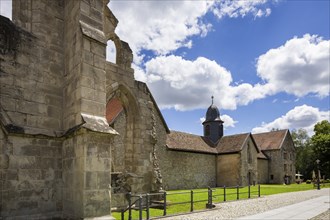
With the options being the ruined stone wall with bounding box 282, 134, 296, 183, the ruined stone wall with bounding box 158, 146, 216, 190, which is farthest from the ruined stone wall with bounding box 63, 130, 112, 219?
the ruined stone wall with bounding box 282, 134, 296, 183

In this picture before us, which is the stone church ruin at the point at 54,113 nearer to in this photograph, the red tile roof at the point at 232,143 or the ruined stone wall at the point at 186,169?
the ruined stone wall at the point at 186,169

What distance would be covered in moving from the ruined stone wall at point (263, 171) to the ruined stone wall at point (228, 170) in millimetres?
9944

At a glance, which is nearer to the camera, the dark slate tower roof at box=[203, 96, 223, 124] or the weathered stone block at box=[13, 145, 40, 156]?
the weathered stone block at box=[13, 145, 40, 156]

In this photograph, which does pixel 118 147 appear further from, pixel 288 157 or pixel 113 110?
pixel 288 157

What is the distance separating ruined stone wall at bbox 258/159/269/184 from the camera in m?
42.5

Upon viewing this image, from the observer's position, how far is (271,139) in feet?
153

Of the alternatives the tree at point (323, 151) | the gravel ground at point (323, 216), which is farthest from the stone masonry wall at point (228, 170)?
the gravel ground at point (323, 216)

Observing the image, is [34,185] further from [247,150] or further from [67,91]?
[247,150]

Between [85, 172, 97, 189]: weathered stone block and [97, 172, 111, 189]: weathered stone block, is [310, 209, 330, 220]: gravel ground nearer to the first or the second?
[97, 172, 111, 189]: weathered stone block

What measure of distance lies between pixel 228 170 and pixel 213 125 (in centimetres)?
775

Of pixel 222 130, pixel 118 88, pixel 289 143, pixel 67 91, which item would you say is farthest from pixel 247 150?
pixel 67 91

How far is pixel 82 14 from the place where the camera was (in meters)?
7.07

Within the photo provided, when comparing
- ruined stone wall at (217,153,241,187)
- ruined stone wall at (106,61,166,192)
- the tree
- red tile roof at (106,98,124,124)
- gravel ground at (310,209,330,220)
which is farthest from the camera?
the tree

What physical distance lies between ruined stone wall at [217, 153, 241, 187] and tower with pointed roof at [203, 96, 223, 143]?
15.1 feet
